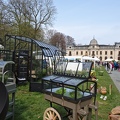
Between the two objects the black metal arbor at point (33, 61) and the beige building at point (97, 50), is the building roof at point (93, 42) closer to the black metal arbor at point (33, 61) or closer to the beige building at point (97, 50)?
the beige building at point (97, 50)

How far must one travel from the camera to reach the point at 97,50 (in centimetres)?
10512

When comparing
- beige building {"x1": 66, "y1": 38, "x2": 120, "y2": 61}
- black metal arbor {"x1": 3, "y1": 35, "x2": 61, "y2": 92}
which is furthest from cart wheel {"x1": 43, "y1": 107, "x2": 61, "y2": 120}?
beige building {"x1": 66, "y1": 38, "x2": 120, "y2": 61}

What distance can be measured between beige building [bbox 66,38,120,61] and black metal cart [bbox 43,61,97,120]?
94801 mm

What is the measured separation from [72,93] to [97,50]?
104 meters

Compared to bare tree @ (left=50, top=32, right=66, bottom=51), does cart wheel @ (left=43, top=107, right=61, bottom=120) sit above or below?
below

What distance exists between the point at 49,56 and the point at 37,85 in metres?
2.58

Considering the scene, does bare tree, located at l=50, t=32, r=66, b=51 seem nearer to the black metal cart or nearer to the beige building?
the beige building

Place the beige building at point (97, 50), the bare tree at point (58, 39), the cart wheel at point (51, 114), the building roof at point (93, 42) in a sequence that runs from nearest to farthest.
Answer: the cart wheel at point (51, 114) < the bare tree at point (58, 39) < the beige building at point (97, 50) < the building roof at point (93, 42)

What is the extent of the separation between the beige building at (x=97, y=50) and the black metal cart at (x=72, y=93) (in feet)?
311

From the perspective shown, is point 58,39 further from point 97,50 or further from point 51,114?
point 51,114

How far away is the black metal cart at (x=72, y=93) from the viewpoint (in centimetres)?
351

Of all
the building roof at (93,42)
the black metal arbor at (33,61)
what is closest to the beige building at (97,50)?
the building roof at (93,42)

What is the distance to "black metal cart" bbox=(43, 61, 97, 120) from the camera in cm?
351

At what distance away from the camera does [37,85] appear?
8.48 m
